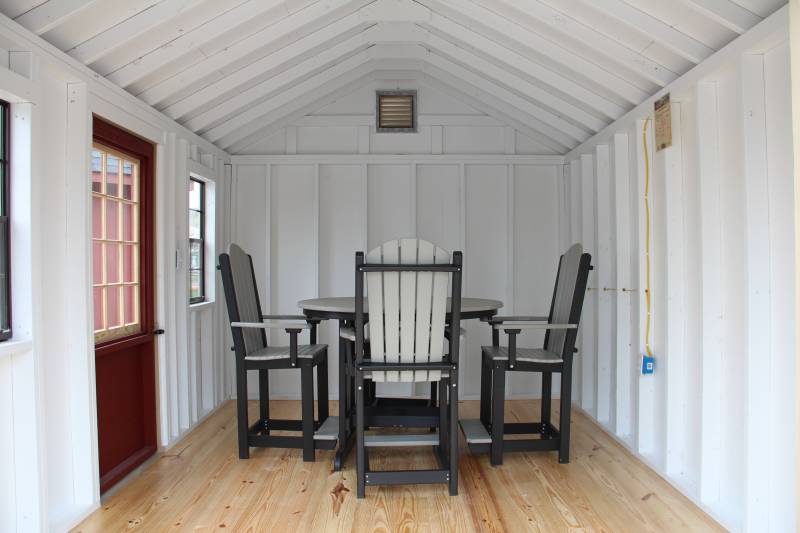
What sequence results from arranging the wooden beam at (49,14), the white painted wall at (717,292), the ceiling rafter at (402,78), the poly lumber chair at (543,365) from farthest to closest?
the ceiling rafter at (402,78)
the poly lumber chair at (543,365)
the white painted wall at (717,292)
the wooden beam at (49,14)

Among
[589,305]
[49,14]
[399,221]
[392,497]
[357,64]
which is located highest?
[357,64]

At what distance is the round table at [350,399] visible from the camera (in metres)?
3.22

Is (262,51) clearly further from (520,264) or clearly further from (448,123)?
(520,264)

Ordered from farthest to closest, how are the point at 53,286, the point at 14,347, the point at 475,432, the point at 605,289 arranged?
1. the point at 605,289
2. the point at 475,432
3. the point at 53,286
4. the point at 14,347

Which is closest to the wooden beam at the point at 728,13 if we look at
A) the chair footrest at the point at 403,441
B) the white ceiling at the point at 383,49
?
the white ceiling at the point at 383,49

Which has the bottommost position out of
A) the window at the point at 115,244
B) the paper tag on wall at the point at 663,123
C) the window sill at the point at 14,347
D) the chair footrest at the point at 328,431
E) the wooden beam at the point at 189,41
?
the chair footrest at the point at 328,431

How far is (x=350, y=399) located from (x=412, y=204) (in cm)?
202

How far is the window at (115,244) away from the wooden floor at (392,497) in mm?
910

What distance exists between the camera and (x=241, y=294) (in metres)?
3.58

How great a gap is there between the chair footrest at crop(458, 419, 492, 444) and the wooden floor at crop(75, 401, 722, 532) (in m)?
0.17

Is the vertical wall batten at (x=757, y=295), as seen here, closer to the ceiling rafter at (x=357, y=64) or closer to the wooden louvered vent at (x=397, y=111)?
the ceiling rafter at (x=357, y=64)

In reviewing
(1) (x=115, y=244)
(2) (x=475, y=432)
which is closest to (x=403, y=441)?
(2) (x=475, y=432)

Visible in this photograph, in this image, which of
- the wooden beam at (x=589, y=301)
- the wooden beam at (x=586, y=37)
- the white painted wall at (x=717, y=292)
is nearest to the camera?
the white painted wall at (x=717, y=292)

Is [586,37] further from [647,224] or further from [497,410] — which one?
[497,410]
